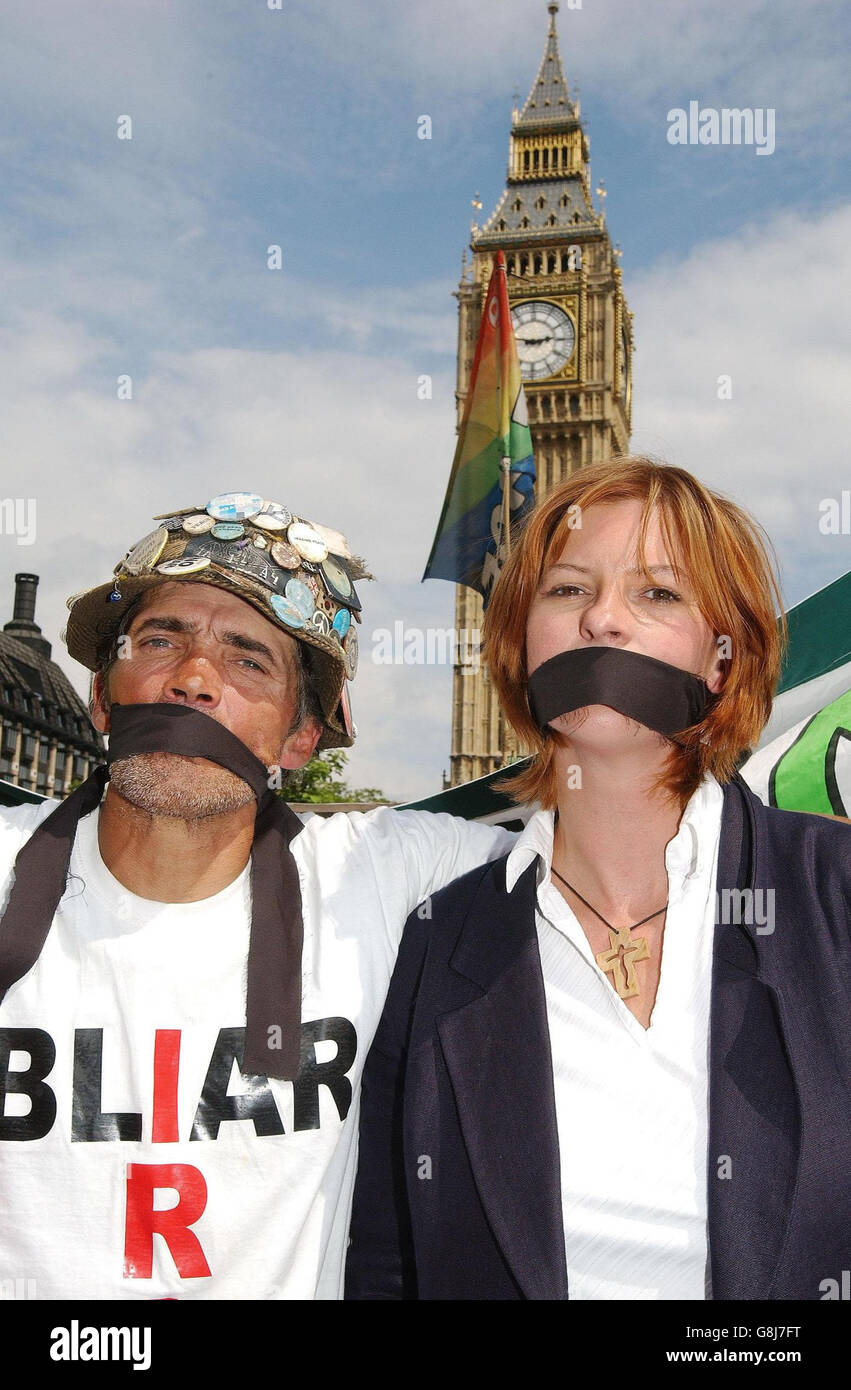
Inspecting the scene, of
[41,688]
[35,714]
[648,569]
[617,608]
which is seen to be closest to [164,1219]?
[617,608]

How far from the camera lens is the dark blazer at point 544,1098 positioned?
2.02 metres

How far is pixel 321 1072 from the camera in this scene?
249cm

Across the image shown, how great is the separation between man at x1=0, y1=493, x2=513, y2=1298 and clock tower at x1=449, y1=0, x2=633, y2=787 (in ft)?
159

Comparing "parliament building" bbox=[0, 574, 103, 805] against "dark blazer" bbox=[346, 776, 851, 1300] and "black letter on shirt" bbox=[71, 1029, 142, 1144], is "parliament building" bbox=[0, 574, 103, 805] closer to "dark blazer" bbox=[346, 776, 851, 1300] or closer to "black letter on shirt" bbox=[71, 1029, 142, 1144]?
"black letter on shirt" bbox=[71, 1029, 142, 1144]

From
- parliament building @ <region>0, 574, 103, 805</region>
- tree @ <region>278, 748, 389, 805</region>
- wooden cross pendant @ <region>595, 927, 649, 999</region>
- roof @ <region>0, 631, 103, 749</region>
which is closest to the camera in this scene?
wooden cross pendant @ <region>595, 927, 649, 999</region>

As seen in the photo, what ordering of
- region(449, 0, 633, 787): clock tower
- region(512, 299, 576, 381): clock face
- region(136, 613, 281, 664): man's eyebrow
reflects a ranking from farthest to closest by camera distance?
region(512, 299, 576, 381): clock face < region(449, 0, 633, 787): clock tower < region(136, 613, 281, 664): man's eyebrow

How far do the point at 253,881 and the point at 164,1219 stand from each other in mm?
757

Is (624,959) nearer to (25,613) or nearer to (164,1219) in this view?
(164,1219)

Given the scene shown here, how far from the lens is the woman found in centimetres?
208

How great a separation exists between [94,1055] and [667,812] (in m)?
1.39

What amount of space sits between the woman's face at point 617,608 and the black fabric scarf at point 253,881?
788 mm

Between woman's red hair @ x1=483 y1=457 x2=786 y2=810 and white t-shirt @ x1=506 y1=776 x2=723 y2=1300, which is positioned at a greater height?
woman's red hair @ x1=483 y1=457 x2=786 y2=810

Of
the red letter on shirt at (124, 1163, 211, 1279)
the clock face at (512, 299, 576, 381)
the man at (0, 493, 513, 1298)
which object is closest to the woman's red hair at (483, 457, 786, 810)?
the man at (0, 493, 513, 1298)
